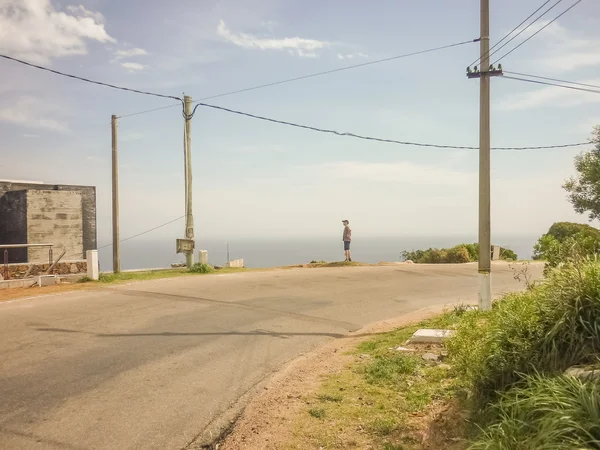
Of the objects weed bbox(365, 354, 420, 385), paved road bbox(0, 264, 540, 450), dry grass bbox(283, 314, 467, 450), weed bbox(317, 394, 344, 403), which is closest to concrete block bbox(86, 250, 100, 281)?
paved road bbox(0, 264, 540, 450)

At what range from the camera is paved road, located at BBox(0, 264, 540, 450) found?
5.30 m

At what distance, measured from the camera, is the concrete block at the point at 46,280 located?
16.2 meters

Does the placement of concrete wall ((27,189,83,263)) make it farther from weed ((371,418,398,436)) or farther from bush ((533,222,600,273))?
weed ((371,418,398,436))

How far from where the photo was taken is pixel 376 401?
5.79 m

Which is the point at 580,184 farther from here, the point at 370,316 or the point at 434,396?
the point at 434,396

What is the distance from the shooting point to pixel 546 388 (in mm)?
3814

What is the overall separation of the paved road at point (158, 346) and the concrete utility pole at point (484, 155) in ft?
8.74

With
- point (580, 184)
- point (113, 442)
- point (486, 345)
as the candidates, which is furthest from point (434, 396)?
point (580, 184)

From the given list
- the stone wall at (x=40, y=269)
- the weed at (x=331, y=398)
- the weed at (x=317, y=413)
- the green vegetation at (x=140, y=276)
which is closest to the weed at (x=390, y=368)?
the weed at (x=331, y=398)

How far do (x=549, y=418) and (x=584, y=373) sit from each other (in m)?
0.75

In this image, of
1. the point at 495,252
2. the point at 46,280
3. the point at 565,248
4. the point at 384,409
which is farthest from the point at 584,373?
the point at 495,252

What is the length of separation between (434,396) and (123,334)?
5795mm

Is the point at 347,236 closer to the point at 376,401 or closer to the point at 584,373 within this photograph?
the point at 376,401

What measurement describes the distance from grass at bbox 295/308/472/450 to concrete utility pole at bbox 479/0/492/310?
3.28 meters
